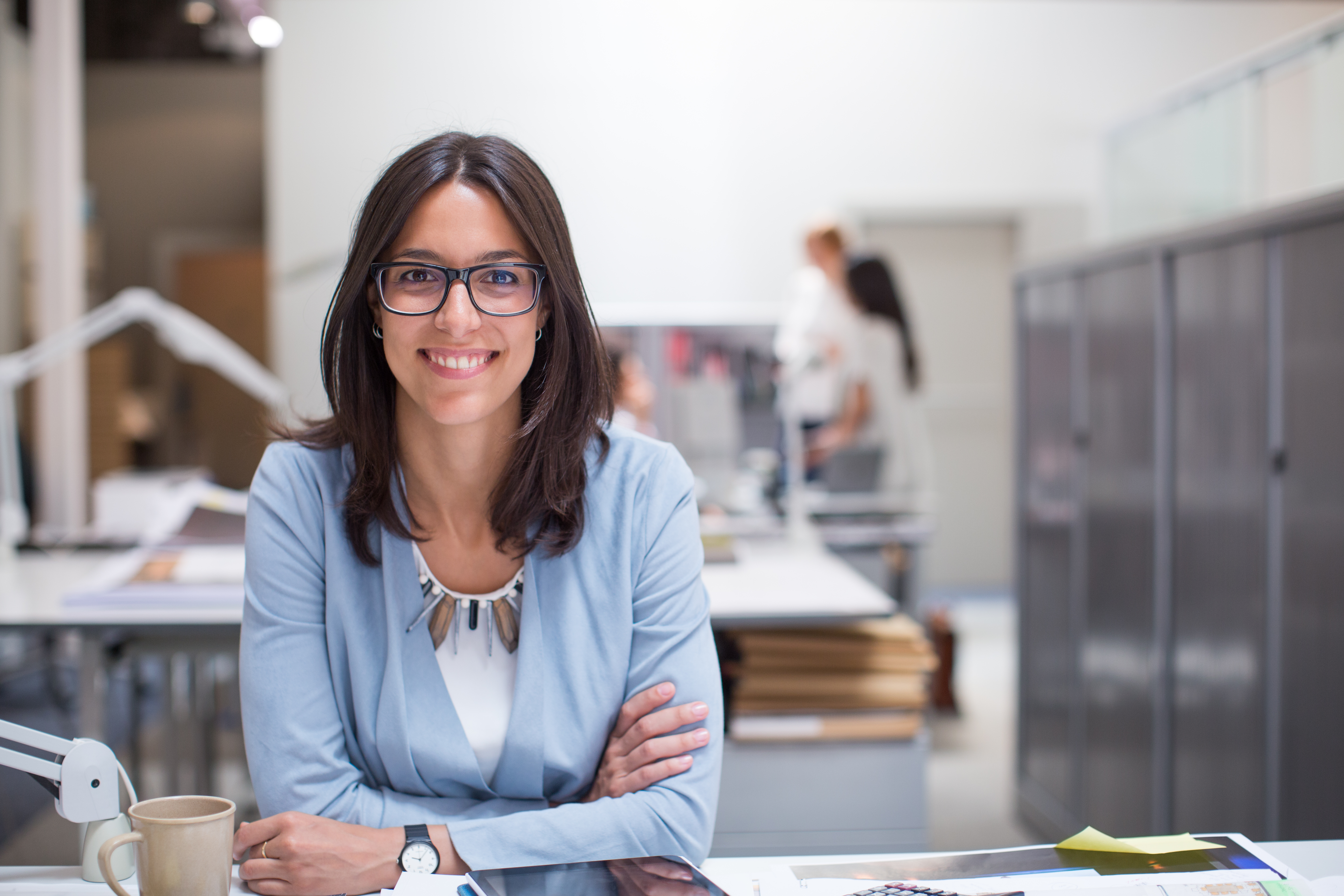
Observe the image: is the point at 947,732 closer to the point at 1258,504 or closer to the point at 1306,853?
the point at 1258,504

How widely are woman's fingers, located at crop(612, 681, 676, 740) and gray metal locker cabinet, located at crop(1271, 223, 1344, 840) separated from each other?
3.38 feet

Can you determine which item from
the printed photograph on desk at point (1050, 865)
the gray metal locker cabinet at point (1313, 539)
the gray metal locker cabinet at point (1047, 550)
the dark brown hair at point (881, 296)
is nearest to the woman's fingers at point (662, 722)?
the printed photograph on desk at point (1050, 865)

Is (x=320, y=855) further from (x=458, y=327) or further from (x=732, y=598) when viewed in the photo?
(x=732, y=598)

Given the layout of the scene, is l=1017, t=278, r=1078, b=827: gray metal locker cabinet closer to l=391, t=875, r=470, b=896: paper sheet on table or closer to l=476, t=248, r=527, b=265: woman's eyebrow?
l=476, t=248, r=527, b=265: woman's eyebrow

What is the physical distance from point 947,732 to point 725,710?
1809 mm

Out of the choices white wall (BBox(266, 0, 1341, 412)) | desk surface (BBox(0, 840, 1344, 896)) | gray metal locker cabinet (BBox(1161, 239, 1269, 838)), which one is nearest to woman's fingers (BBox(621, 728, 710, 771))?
desk surface (BBox(0, 840, 1344, 896))

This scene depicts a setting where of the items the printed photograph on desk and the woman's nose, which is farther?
the woman's nose

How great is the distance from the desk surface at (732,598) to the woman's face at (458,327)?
60 centimetres

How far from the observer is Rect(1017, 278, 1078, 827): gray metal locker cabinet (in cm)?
249

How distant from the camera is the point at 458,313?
1104 mm

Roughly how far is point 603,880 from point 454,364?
0.52 m

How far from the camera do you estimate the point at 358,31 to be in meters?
1.93

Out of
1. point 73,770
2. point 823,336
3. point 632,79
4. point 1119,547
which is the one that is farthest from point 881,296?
point 73,770

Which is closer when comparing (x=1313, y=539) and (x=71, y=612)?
(x=1313, y=539)
